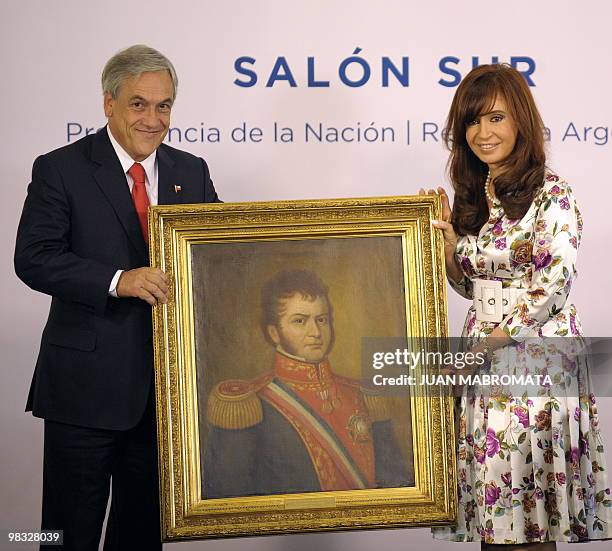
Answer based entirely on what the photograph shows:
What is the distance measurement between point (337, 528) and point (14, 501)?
6.29 ft

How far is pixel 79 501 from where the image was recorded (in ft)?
9.49

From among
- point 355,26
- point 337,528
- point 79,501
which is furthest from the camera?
point 355,26

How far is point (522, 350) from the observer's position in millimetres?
2793

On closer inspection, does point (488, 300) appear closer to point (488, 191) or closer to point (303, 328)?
point (488, 191)

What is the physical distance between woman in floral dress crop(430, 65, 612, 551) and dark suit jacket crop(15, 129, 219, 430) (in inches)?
38.4

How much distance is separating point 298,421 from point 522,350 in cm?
71

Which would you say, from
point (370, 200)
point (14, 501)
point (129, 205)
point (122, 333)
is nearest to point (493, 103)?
point (370, 200)

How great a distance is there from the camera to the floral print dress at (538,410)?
2711 millimetres

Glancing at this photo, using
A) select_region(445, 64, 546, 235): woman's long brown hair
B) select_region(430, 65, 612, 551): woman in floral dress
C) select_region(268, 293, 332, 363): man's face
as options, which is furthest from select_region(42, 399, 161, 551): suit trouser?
select_region(445, 64, 546, 235): woman's long brown hair

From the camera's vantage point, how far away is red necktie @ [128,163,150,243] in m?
2.88

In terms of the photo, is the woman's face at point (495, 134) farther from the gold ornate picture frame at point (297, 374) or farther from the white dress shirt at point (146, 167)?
the white dress shirt at point (146, 167)

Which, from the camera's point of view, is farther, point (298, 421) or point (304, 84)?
point (304, 84)

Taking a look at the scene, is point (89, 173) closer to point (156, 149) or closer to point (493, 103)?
point (156, 149)

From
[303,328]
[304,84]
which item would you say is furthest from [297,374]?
[304,84]
